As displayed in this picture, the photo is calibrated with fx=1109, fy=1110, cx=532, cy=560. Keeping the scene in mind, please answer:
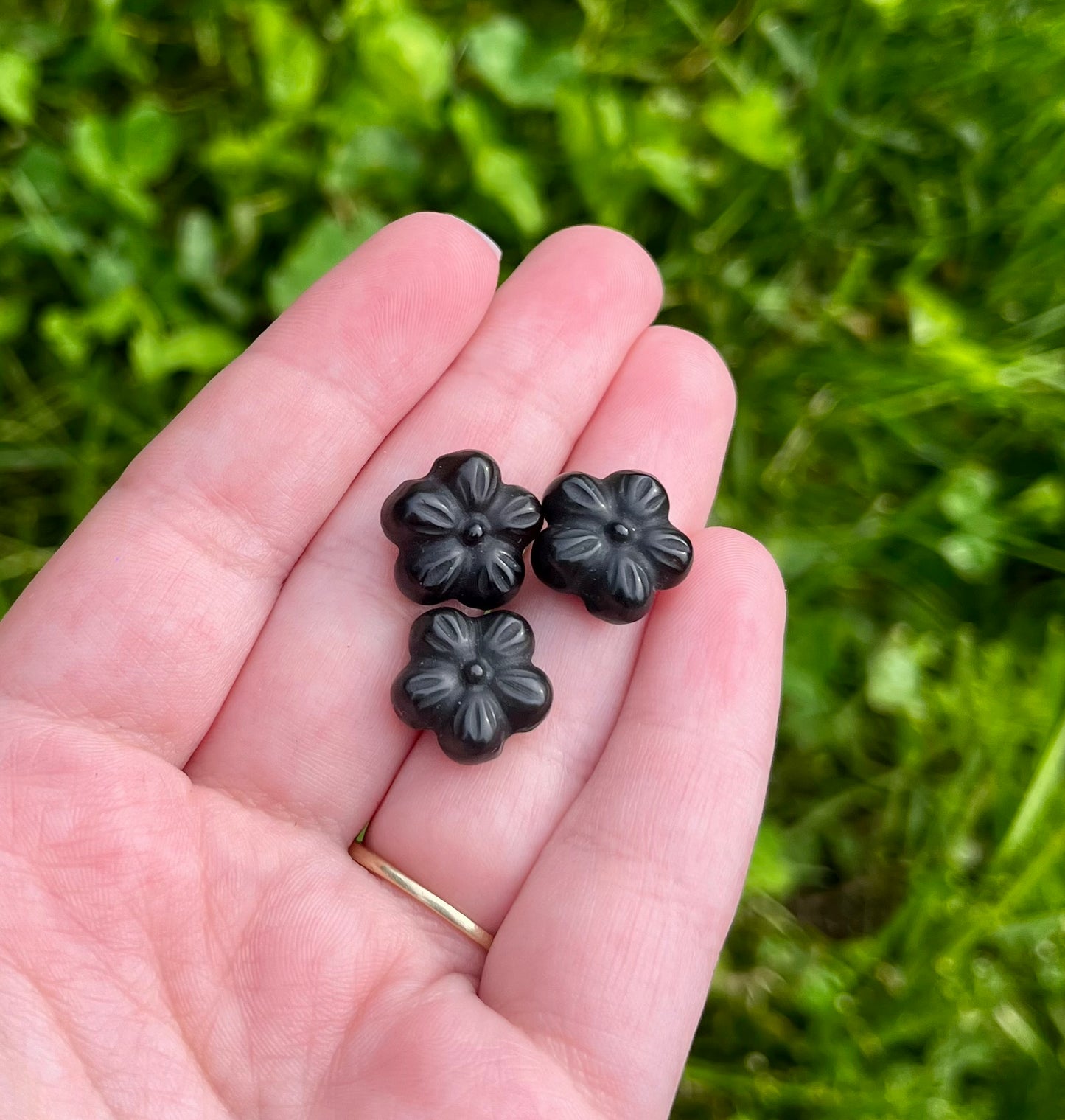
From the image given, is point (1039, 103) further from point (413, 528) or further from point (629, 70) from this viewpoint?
point (413, 528)

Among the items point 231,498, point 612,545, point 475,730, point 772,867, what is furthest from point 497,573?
point 772,867

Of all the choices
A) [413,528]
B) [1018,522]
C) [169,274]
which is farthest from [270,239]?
[1018,522]

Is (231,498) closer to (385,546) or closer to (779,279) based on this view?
(385,546)

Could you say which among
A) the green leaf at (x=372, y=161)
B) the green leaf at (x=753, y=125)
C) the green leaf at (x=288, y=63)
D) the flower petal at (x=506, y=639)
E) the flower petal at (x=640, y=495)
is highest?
the green leaf at (x=753, y=125)

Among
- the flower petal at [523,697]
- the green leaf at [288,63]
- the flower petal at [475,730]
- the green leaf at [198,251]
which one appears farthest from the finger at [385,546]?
the green leaf at [198,251]

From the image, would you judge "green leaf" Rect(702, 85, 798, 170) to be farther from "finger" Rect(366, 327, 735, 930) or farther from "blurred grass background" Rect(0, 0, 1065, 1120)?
"finger" Rect(366, 327, 735, 930)

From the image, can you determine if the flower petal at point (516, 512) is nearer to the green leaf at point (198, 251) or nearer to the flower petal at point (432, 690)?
the flower petal at point (432, 690)

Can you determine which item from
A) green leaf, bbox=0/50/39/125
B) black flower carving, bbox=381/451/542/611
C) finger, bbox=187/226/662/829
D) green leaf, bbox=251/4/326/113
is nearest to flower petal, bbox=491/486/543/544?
black flower carving, bbox=381/451/542/611
